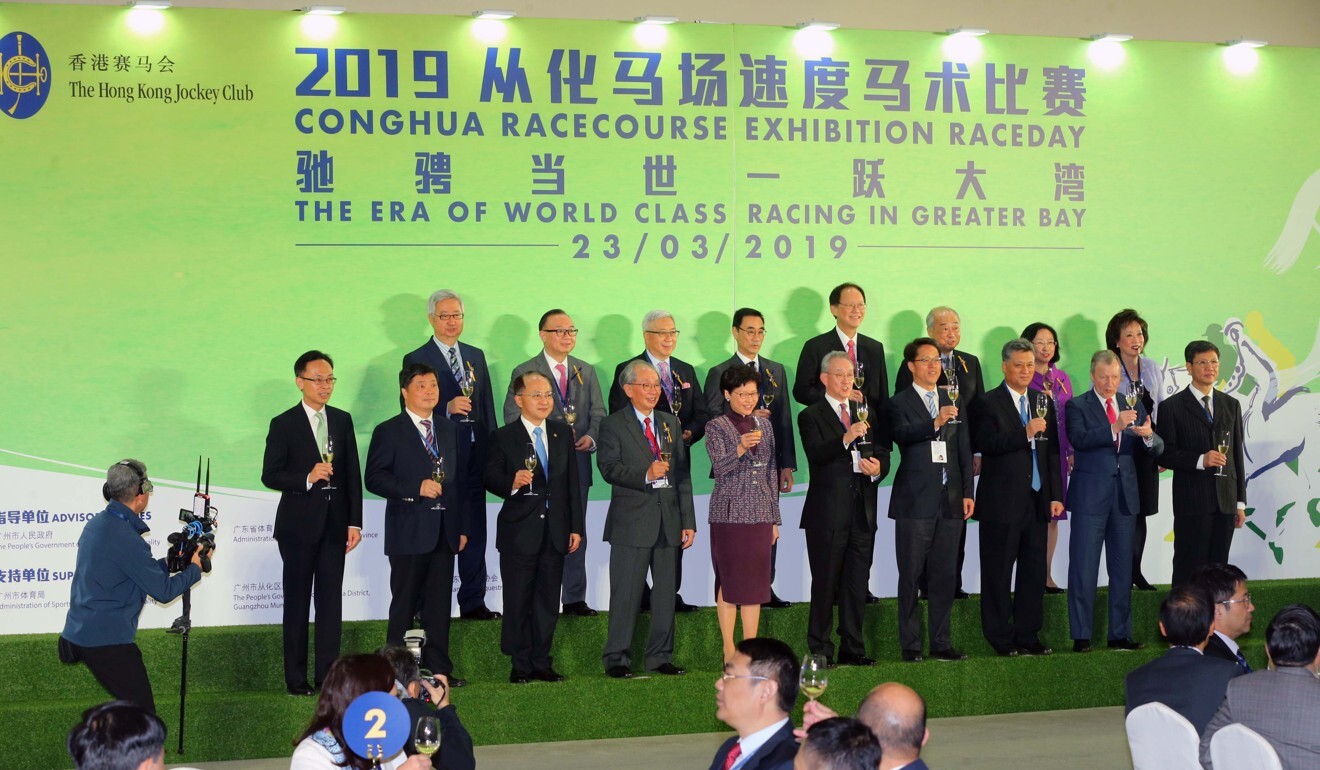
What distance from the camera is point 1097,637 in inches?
330

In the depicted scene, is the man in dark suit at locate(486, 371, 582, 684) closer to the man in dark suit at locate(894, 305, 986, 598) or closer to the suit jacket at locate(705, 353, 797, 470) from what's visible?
the suit jacket at locate(705, 353, 797, 470)

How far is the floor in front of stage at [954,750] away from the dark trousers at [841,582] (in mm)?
625

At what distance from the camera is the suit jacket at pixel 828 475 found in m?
7.42

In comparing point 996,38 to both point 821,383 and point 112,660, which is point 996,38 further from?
point 112,660

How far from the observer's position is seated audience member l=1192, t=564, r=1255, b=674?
490cm

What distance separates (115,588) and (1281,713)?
433 centimetres

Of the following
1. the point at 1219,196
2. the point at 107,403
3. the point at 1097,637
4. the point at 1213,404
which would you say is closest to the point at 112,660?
the point at 107,403

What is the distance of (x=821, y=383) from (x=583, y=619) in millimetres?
1773

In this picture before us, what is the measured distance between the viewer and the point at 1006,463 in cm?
789

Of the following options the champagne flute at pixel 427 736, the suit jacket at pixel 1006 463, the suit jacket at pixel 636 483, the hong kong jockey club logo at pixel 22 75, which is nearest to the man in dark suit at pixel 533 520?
the suit jacket at pixel 636 483

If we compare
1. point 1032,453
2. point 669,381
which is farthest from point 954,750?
point 669,381

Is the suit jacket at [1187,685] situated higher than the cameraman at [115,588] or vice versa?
the cameraman at [115,588]

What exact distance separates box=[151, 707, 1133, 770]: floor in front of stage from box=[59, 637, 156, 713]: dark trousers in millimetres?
910

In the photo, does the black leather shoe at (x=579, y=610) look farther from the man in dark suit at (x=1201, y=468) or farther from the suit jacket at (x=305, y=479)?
the man in dark suit at (x=1201, y=468)
